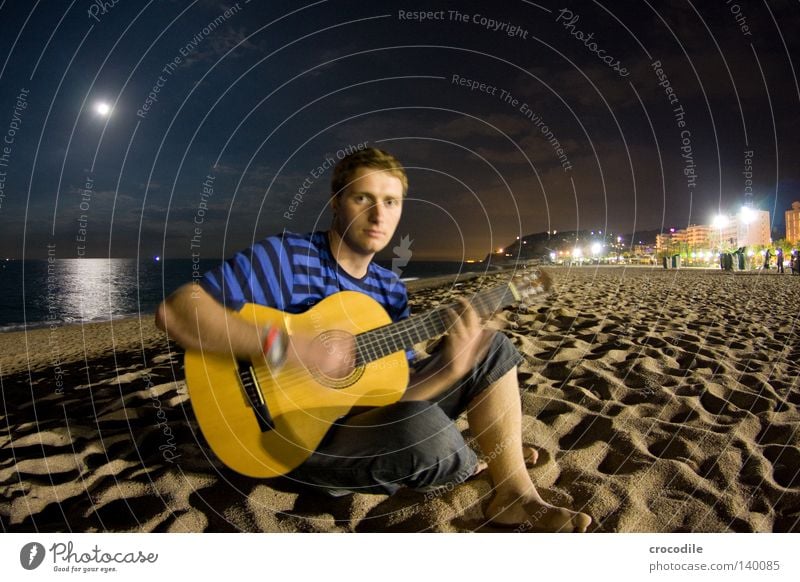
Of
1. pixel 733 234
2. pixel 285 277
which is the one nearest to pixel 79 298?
pixel 285 277

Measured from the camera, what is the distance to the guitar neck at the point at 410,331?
2334 millimetres

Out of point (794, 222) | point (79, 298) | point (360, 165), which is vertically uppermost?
point (794, 222)

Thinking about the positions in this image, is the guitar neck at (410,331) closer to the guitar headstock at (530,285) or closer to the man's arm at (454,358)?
the man's arm at (454,358)

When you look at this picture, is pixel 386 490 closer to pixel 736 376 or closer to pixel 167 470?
pixel 167 470

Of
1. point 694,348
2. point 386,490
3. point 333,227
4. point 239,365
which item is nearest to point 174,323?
point 239,365

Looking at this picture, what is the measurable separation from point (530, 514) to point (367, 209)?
1.90 m

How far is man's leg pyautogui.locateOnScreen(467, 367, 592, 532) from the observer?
2.13 m

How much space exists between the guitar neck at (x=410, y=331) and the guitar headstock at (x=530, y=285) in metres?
0.22

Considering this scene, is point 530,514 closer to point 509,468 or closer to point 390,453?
point 509,468

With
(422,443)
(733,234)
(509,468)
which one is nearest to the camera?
(422,443)

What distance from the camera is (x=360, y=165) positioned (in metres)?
2.40

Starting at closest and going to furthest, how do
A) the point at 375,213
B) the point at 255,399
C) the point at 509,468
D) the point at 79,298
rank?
the point at 255,399
the point at 509,468
the point at 375,213
the point at 79,298

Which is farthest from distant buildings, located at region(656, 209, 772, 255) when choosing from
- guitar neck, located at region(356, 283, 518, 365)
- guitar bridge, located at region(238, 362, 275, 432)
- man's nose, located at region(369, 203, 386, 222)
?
guitar bridge, located at region(238, 362, 275, 432)
